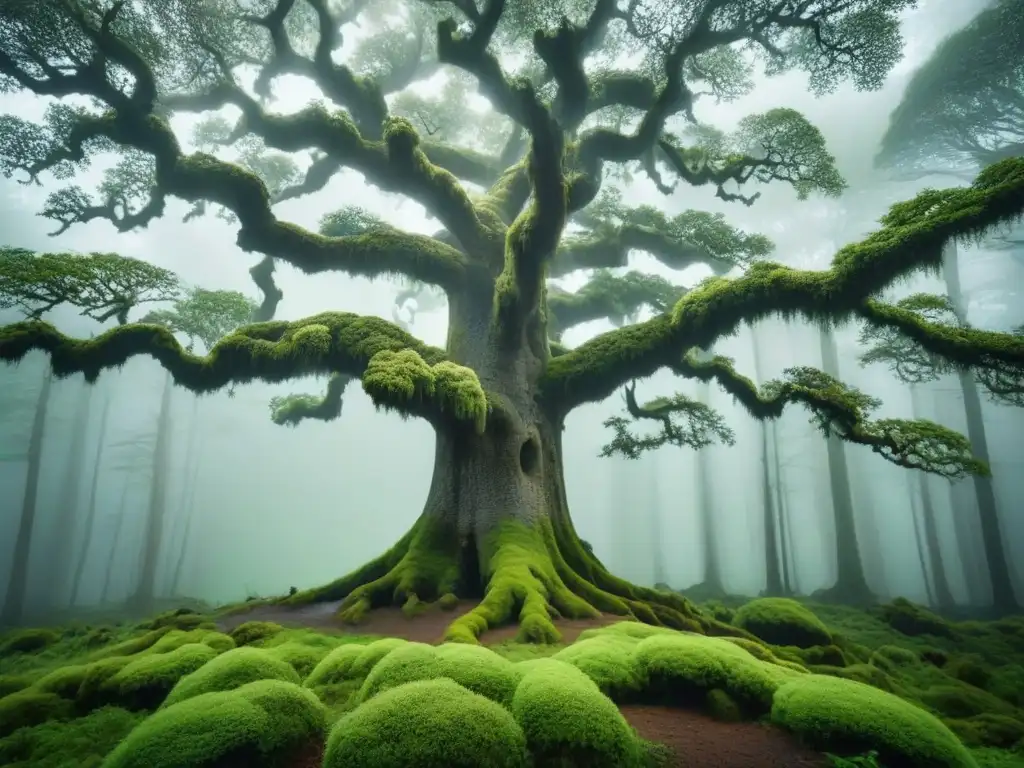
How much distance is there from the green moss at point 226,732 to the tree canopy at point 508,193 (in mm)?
4901

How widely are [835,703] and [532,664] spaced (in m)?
2.39

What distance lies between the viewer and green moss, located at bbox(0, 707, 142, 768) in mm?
4070

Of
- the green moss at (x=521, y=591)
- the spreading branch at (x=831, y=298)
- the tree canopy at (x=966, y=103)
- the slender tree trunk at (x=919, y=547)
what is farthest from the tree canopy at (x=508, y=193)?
the slender tree trunk at (x=919, y=547)

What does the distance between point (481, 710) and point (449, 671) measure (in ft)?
2.91

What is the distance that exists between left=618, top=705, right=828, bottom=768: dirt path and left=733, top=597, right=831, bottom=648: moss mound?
6407 mm

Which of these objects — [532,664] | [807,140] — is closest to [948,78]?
[807,140]

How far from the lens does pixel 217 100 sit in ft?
43.1

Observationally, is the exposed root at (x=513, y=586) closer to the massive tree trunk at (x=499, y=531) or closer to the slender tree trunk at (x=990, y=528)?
the massive tree trunk at (x=499, y=531)

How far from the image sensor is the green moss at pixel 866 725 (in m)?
3.47

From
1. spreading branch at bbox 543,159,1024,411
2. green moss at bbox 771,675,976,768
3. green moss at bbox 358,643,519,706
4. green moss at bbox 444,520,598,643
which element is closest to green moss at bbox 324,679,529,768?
green moss at bbox 358,643,519,706

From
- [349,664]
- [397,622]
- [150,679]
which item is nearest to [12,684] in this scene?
[150,679]

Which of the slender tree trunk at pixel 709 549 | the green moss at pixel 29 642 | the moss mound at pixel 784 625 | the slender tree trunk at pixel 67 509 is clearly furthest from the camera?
the slender tree trunk at pixel 67 509

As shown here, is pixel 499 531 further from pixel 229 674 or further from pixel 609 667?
pixel 229 674

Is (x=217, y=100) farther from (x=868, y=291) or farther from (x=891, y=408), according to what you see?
(x=891, y=408)
